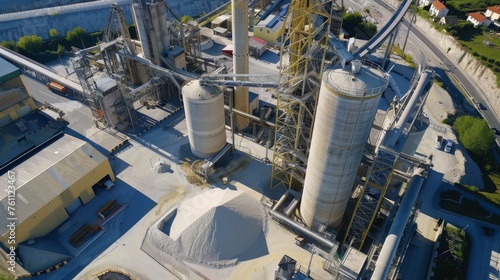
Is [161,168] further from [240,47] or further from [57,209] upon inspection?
[240,47]

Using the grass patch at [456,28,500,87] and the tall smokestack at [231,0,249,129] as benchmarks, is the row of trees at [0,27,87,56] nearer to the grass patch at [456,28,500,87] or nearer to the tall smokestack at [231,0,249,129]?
the tall smokestack at [231,0,249,129]

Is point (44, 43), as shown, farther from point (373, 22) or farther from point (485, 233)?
point (485, 233)

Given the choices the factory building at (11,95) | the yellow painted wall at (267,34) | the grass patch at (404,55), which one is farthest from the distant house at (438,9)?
the factory building at (11,95)

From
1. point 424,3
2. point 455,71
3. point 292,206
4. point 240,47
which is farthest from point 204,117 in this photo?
point 424,3

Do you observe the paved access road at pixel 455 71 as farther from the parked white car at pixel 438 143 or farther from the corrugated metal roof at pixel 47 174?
the corrugated metal roof at pixel 47 174

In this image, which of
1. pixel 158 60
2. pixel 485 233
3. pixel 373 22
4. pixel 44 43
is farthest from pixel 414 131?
pixel 44 43

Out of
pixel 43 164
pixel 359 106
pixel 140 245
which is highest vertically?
pixel 359 106
